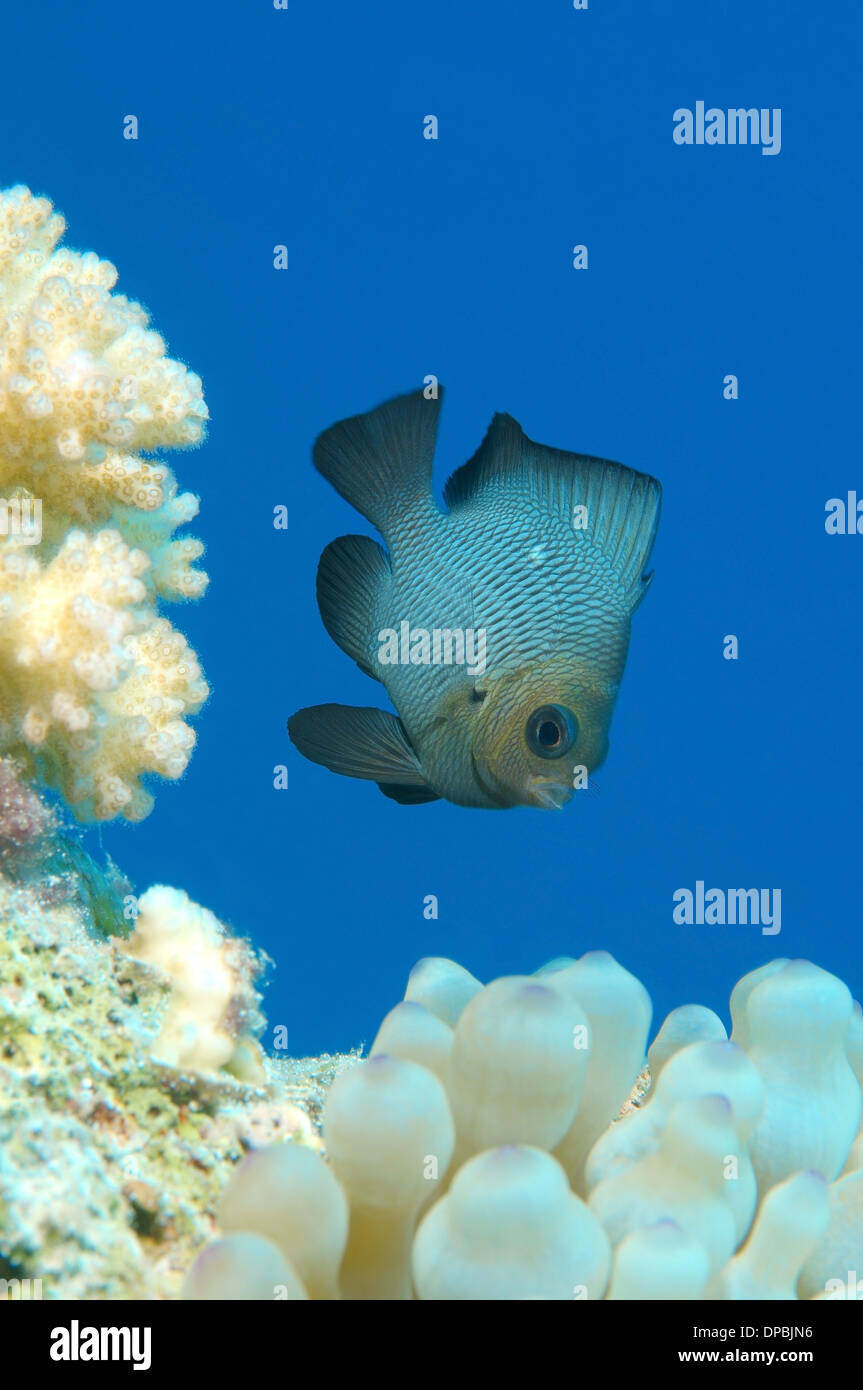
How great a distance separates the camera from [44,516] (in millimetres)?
2057

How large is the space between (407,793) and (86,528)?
0.98 m

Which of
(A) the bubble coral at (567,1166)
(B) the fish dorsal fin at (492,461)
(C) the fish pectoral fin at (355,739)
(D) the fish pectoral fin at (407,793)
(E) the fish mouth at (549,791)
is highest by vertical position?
(B) the fish dorsal fin at (492,461)

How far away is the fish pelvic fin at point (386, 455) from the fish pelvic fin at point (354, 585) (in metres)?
0.07

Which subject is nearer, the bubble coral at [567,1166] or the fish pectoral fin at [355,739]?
the bubble coral at [567,1166]

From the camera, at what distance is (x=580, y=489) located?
2.26 metres

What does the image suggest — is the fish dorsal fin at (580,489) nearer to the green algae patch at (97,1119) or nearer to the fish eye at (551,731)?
the fish eye at (551,731)

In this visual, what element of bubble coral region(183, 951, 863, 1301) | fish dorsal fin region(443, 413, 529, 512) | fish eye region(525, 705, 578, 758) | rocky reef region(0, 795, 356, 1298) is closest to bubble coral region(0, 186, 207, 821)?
rocky reef region(0, 795, 356, 1298)

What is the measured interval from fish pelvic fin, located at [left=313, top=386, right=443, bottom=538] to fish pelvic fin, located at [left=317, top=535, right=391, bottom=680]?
0.07m

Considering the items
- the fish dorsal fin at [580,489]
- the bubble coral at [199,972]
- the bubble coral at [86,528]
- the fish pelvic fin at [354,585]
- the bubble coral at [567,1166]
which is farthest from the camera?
the fish pelvic fin at [354,585]

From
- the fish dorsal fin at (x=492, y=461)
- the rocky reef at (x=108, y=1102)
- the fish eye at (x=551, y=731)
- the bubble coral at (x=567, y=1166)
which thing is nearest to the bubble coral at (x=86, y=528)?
the rocky reef at (x=108, y=1102)

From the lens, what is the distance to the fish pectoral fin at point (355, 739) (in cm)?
240

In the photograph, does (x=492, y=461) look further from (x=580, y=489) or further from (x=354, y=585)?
(x=354, y=585)
